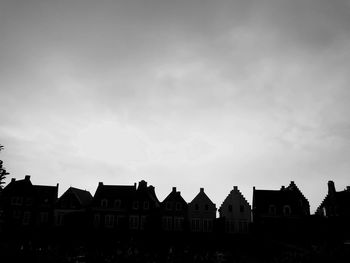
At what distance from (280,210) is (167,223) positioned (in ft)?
65.0

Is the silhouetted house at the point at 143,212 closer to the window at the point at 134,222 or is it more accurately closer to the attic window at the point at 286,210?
the window at the point at 134,222

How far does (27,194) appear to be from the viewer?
190ft

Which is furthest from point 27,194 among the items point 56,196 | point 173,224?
point 173,224

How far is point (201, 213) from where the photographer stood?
179 ft

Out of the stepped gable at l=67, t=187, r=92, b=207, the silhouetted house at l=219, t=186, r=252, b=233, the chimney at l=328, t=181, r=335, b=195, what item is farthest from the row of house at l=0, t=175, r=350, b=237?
the chimney at l=328, t=181, r=335, b=195

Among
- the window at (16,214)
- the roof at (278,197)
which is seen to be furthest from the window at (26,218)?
the roof at (278,197)

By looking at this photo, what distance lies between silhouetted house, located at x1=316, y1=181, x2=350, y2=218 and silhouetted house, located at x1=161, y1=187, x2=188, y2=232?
2717 cm

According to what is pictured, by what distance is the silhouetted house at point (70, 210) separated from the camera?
5409cm

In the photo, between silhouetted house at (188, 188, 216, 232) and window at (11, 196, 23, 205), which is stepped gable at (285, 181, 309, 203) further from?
window at (11, 196, 23, 205)

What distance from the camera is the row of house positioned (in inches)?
2124

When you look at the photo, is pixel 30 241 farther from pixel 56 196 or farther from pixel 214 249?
pixel 214 249

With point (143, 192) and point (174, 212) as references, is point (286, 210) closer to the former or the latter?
point (174, 212)

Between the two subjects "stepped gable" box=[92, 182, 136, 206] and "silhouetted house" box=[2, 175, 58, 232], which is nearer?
"silhouetted house" box=[2, 175, 58, 232]

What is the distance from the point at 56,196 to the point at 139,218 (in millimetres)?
17461
